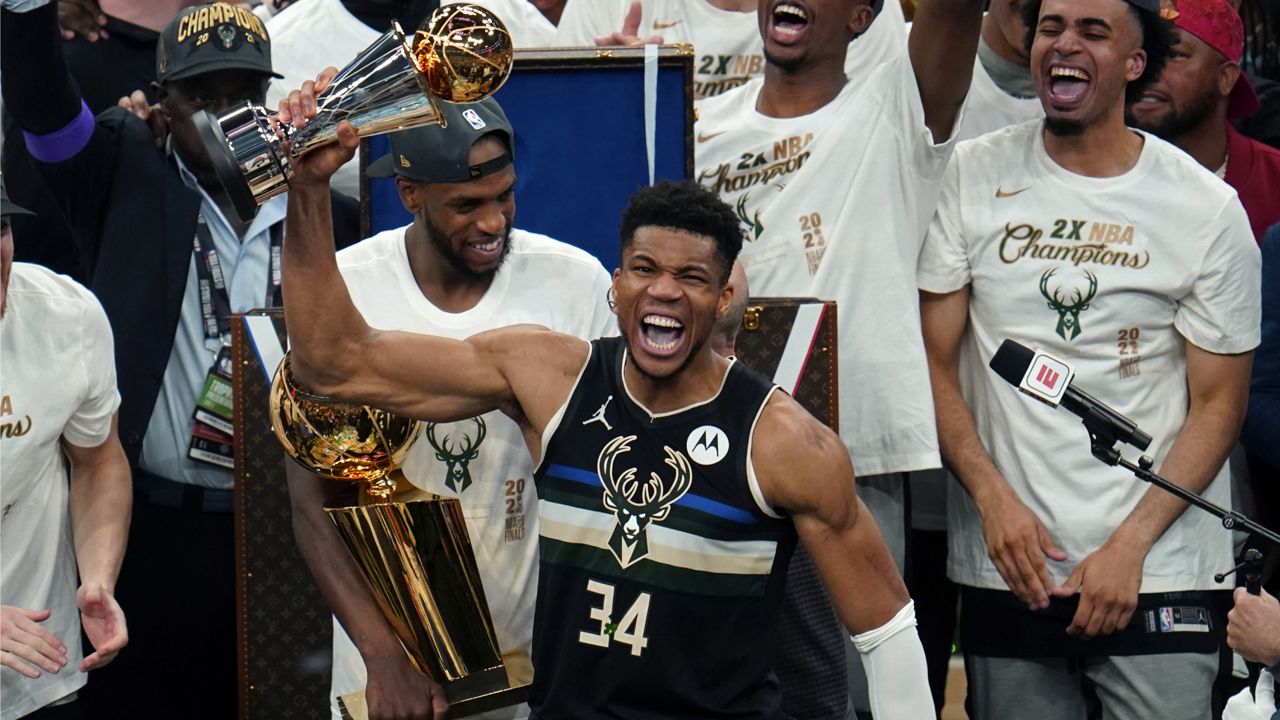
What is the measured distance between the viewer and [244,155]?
9.50 ft

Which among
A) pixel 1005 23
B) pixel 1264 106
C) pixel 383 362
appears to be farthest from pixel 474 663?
pixel 1264 106

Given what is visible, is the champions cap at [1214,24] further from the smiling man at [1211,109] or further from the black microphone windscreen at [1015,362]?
the black microphone windscreen at [1015,362]

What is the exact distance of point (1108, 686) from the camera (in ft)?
14.3

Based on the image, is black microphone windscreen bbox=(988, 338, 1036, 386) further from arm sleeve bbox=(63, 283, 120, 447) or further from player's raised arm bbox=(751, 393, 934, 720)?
arm sleeve bbox=(63, 283, 120, 447)

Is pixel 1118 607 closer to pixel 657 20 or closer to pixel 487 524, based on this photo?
pixel 487 524

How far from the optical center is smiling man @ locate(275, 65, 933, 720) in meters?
3.47

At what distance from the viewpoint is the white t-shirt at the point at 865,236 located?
176 inches

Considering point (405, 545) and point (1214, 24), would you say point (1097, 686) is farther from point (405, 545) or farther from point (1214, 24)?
point (1214, 24)

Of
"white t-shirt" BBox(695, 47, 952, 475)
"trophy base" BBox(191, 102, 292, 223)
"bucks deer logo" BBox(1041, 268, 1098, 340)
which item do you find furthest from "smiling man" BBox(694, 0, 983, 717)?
"trophy base" BBox(191, 102, 292, 223)

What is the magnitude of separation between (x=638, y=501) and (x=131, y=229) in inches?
68.5

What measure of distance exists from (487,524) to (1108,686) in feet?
5.24

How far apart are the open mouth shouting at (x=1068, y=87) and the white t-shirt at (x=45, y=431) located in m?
2.39

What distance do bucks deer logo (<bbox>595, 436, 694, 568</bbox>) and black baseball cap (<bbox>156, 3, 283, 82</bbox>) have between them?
1.71 meters

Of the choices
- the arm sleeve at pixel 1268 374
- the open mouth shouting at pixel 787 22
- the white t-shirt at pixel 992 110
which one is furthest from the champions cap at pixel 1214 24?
the open mouth shouting at pixel 787 22
